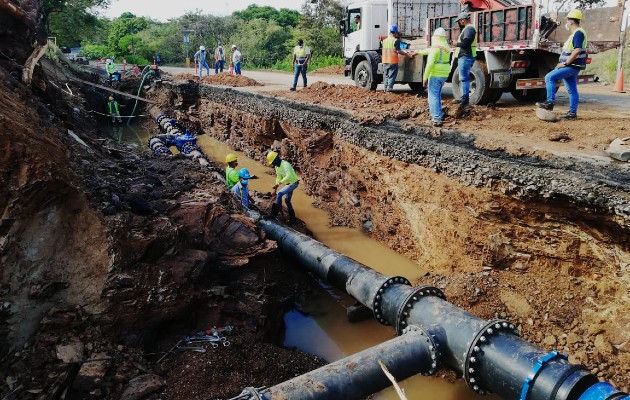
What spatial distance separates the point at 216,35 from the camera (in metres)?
46.1

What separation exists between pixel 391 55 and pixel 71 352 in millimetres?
9481

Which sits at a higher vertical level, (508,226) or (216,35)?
(216,35)

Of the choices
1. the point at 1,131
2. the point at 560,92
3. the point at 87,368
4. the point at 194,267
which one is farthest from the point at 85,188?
the point at 560,92

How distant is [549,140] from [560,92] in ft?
21.7

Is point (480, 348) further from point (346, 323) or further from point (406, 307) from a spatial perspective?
point (346, 323)

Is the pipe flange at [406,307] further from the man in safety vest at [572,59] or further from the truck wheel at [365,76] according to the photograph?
the truck wheel at [365,76]

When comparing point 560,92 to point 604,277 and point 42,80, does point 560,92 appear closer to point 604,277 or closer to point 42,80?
point 604,277

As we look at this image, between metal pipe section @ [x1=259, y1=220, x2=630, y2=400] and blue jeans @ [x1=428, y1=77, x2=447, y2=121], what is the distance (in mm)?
3660

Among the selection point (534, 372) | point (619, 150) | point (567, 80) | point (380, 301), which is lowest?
point (380, 301)

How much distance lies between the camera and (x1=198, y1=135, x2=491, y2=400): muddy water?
554 cm

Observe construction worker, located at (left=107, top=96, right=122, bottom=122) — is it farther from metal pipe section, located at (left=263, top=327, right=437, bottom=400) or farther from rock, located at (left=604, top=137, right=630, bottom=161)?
rock, located at (left=604, top=137, right=630, bottom=161)

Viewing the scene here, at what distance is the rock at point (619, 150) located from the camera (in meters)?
5.54

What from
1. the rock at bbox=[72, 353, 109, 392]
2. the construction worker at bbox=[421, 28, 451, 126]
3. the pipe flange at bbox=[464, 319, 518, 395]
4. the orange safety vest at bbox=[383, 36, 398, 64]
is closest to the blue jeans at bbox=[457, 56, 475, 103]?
the construction worker at bbox=[421, 28, 451, 126]

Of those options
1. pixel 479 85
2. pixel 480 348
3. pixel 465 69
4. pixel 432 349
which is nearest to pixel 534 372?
pixel 480 348
